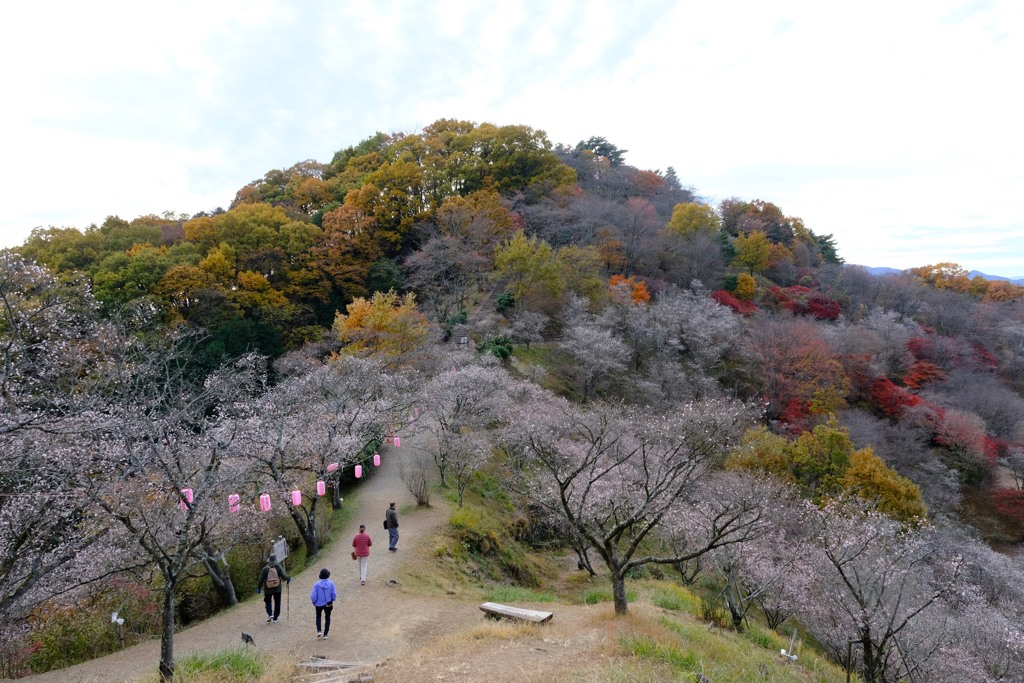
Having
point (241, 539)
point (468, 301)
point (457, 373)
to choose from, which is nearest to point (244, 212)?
point (468, 301)

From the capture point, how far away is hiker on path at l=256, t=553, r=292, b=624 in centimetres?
993

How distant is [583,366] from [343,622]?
18.9m

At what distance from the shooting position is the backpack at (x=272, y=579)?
991 centimetres

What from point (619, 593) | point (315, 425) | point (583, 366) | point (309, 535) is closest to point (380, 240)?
point (583, 366)

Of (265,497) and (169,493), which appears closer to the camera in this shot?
Answer: (169,493)

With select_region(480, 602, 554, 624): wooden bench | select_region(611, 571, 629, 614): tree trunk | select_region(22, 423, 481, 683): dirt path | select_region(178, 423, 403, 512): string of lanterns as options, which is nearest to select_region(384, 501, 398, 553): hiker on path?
select_region(22, 423, 481, 683): dirt path

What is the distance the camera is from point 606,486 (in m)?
17.8

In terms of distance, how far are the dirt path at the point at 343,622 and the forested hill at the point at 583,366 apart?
205cm

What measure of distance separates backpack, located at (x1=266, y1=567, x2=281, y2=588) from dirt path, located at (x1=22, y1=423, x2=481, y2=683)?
2.93ft

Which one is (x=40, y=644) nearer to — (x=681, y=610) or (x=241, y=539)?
(x=241, y=539)

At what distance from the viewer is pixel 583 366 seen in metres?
27.2

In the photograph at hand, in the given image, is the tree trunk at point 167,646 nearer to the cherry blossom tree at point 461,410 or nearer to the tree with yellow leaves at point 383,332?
the cherry blossom tree at point 461,410

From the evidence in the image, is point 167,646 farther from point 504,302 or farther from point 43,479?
point 504,302

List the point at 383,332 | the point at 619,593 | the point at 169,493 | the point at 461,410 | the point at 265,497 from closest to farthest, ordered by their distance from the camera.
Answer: the point at 619,593
the point at 169,493
the point at 265,497
the point at 461,410
the point at 383,332
